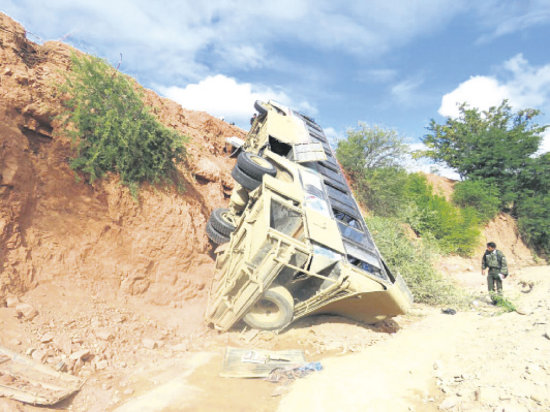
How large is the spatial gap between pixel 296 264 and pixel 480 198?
1873 cm

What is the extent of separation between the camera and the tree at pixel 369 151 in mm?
16859

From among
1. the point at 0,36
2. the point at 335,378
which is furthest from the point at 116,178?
the point at 335,378

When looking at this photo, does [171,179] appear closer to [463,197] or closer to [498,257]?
[498,257]

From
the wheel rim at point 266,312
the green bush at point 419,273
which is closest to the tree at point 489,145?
the green bush at point 419,273

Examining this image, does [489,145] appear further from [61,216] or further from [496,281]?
[61,216]

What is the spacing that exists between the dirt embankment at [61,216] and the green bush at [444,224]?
1270cm

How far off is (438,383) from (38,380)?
453 cm

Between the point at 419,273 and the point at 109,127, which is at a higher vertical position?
the point at 109,127

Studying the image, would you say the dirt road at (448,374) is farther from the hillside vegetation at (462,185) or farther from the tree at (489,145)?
the tree at (489,145)

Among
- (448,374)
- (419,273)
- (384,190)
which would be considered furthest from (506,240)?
(448,374)

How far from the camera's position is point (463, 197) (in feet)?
59.6

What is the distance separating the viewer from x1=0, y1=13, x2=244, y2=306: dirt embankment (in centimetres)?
461

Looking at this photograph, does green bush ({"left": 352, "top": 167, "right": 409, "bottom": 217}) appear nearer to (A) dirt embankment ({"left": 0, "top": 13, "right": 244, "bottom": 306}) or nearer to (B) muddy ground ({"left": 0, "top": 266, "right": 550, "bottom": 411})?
(B) muddy ground ({"left": 0, "top": 266, "right": 550, "bottom": 411})

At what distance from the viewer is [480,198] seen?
17922 millimetres
